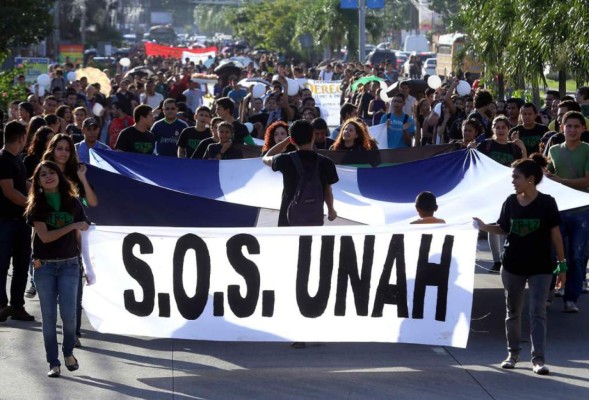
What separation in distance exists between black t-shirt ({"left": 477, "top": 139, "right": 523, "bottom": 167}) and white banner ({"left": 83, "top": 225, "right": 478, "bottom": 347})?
11.7 ft

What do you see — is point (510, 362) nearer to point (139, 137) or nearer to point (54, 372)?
point (54, 372)

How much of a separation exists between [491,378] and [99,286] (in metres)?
2.95

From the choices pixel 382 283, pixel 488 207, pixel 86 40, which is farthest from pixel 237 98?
pixel 86 40

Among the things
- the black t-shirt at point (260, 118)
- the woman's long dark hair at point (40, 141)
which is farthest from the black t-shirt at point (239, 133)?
the black t-shirt at point (260, 118)

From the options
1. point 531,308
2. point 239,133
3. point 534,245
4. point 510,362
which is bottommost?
point 510,362

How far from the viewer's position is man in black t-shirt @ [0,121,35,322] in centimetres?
1003

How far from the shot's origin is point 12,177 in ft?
33.0

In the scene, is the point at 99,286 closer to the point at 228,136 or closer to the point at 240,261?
the point at 240,261

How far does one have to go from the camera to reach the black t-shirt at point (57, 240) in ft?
26.9

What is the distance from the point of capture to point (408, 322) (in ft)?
28.4

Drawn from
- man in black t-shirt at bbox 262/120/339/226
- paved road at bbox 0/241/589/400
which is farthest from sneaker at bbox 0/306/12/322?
man in black t-shirt at bbox 262/120/339/226

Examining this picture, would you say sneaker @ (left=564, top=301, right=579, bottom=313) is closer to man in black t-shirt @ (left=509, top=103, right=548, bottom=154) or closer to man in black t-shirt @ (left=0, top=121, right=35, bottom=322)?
man in black t-shirt @ (left=509, top=103, right=548, bottom=154)

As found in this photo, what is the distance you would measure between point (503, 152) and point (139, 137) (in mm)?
3919

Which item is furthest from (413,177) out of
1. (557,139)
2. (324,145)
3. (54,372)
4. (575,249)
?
(54,372)
